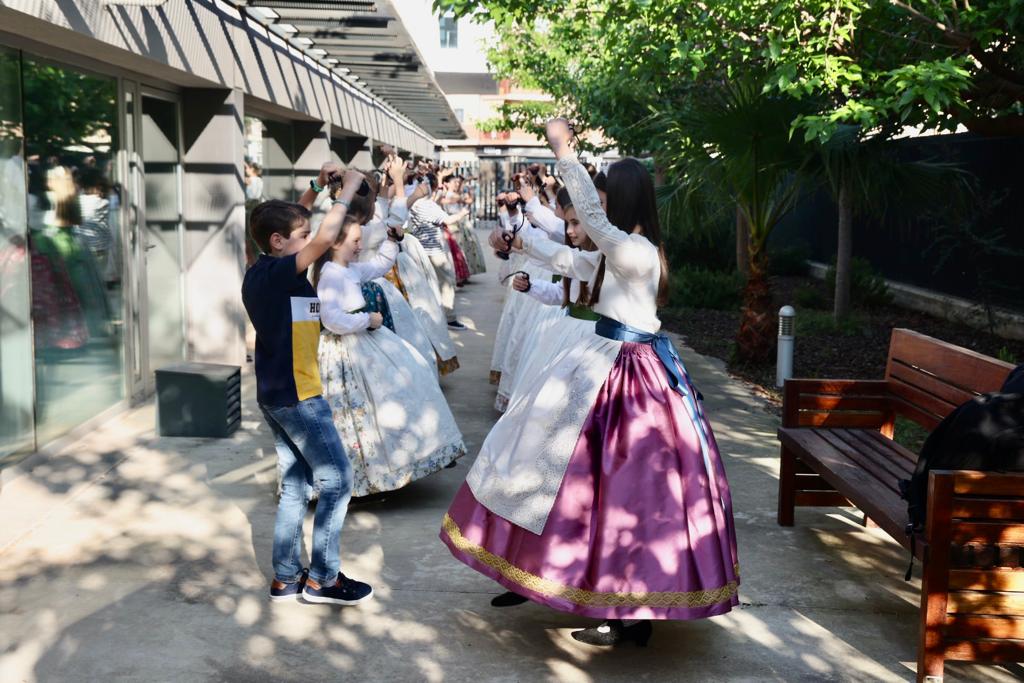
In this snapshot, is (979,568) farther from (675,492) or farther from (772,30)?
(772,30)

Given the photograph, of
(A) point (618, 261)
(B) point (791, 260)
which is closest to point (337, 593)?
(A) point (618, 261)

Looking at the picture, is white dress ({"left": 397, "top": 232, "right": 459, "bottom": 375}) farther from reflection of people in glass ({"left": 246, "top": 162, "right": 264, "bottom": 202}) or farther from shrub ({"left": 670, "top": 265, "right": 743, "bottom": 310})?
shrub ({"left": 670, "top": 265, "right": 743, "bottom": 310})

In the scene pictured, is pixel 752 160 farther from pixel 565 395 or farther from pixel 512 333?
pixel 565 395

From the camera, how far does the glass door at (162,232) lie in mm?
9570

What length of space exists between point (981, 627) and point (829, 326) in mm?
10085

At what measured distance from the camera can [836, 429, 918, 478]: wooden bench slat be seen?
518 cm

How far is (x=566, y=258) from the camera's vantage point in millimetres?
4512

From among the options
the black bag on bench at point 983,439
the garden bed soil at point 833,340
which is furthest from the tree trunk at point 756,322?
the black bag on bench at point 983,439

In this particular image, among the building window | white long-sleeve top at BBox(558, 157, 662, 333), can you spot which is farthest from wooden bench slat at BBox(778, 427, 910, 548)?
the building window

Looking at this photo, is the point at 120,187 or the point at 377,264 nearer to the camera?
the point at 377,264

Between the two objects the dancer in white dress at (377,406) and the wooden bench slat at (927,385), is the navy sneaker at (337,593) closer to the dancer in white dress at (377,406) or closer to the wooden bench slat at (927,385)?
the dancer in white dress at (377,406)

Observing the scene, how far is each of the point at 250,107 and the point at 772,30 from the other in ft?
21.6

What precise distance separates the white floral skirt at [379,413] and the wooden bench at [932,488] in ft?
6.00

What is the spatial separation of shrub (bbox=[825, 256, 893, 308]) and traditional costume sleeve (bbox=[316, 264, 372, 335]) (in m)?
11.4
